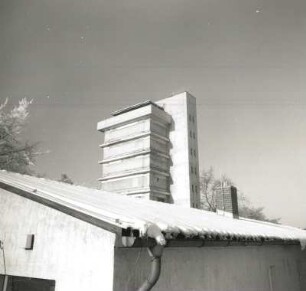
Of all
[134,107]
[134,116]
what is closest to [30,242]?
[134,116]

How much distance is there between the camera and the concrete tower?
194ft

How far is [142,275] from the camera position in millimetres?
4633

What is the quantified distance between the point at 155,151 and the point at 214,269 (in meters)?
54.4

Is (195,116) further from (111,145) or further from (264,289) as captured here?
(264,289)

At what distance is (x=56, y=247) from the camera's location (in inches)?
197

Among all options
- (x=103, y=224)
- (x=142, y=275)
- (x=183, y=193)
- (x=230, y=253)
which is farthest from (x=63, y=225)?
(x=183, y=193)

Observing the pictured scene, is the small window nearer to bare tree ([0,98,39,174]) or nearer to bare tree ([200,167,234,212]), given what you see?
bare tree ([0,98,39,174])

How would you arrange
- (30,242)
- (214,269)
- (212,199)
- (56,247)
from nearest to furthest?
1. (56,247)
2. (30,242)
3. (214,269)
4. (212,199)

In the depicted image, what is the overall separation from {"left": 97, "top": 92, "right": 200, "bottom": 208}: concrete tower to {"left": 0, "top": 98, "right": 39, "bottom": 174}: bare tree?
108ft

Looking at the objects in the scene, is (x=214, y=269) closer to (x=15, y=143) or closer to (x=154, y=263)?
(x=154, y=263)

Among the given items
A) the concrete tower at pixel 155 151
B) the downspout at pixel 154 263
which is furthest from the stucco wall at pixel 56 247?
the concrete tower at pixel 155 151

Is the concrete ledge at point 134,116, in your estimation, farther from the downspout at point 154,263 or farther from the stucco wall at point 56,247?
the downspout at point 154,263

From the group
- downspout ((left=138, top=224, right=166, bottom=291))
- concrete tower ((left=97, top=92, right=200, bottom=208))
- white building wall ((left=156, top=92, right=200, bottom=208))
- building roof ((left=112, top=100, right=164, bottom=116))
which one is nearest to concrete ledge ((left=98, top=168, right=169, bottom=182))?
concrete tower ((left=97, top=92, right=200, bottom=208))

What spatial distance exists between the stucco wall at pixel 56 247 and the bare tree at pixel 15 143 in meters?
20.9
